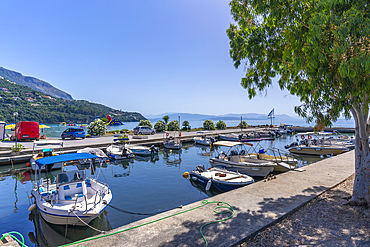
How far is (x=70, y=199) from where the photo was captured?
341 inches

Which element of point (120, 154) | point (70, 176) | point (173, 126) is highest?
point (173, 126)

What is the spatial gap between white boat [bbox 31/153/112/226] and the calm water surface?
648 mm

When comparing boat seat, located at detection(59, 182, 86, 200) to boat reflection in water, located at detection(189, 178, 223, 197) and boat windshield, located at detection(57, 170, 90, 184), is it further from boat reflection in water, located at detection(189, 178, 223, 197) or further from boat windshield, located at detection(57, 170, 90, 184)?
boat reflection in water, located at detection(189, 178, 223, 197)

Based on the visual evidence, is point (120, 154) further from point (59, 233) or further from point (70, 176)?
point (59, 233)

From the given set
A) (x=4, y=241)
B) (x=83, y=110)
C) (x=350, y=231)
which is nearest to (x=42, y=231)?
(x=4, y=241)

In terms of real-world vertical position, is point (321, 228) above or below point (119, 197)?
above

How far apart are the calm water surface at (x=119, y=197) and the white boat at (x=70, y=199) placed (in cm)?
65

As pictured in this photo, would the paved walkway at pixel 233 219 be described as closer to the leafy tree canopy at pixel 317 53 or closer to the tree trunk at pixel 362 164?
the tree trunk at pixel 362 164

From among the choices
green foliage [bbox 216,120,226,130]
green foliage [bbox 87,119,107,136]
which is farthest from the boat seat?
green foliage [bbox 216,120,226,130]

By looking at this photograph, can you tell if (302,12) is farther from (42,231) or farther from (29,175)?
(29,175)

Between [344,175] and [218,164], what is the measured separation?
8281mm

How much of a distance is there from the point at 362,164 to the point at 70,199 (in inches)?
451

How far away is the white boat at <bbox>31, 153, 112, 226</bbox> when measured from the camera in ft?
25.0

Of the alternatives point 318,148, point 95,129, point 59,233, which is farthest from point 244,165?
point 95,129
